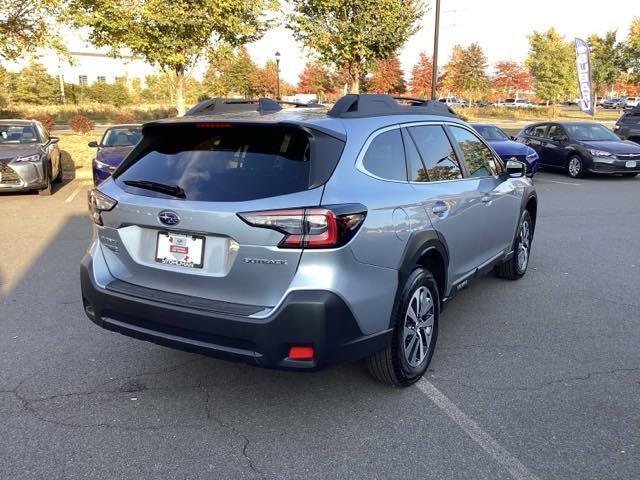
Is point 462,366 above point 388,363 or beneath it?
beneath

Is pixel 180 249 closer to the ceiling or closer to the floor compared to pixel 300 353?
closer to the ceiling

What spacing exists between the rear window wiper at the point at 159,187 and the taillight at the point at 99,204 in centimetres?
15

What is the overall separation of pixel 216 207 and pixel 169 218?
299 mm

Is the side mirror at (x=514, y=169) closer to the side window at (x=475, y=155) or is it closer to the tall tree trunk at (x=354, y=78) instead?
the side window at (x=475, y=155)

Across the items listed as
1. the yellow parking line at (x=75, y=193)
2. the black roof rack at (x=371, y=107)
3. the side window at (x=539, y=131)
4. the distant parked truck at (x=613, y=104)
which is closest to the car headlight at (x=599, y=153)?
the side window at (x=539, y=131)

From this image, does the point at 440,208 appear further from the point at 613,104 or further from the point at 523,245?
the point at 613,104

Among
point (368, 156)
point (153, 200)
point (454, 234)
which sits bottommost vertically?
point (454, 234)

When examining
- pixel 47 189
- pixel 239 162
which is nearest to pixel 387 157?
pixel 239 162

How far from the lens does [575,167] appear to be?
15.5m

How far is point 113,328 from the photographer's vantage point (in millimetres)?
3344

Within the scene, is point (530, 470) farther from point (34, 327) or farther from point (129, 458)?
point (34, 327)

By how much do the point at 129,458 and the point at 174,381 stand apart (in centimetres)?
Answer: 87

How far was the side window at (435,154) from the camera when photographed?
3969 mm

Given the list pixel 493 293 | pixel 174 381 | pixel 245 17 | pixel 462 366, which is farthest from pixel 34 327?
pixel 245 17
